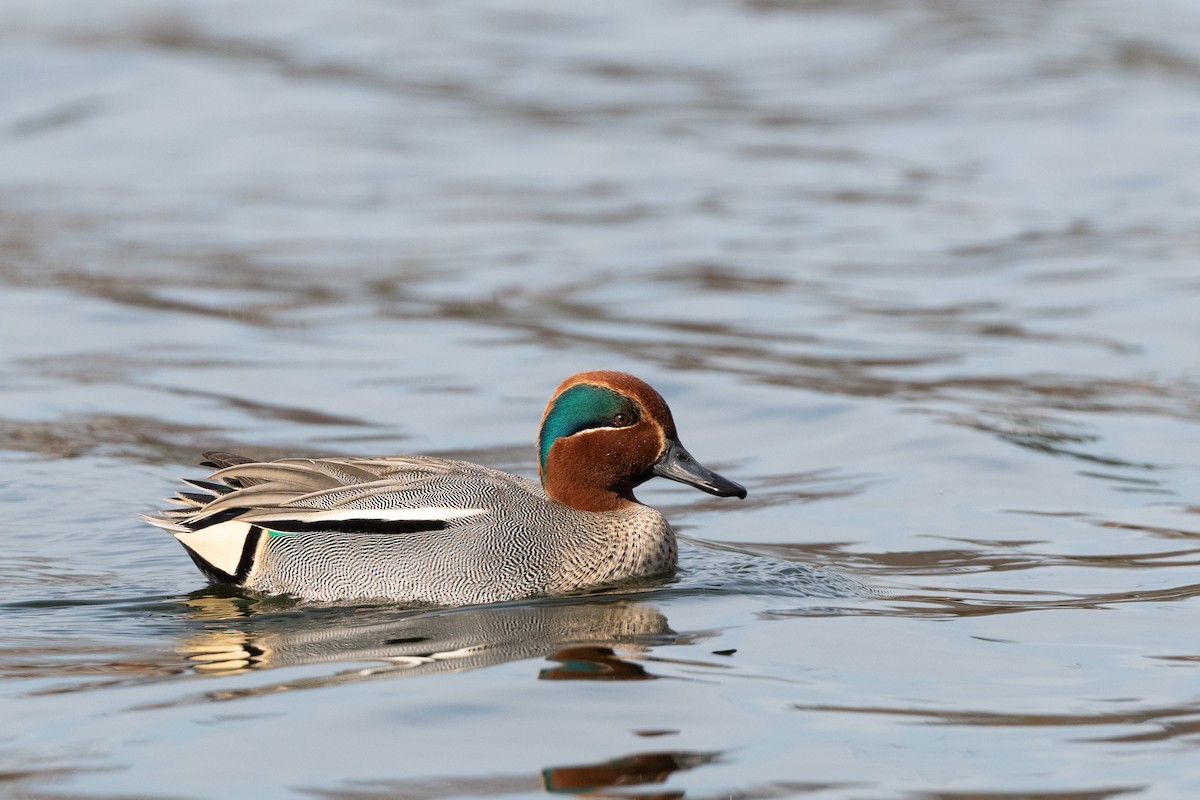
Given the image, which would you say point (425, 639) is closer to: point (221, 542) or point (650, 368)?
point (221, 542)

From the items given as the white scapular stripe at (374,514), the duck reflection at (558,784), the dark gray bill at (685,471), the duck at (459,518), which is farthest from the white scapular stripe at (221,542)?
the duck reflection at (558,784)

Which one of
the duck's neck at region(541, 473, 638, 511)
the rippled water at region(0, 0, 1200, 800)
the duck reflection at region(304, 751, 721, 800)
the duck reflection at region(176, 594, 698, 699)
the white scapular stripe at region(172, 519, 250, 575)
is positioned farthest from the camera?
the duck's neck at region(541, 473, 638, 511)

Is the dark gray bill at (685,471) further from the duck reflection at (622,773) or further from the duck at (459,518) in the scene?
the duck reflection at (622,773)

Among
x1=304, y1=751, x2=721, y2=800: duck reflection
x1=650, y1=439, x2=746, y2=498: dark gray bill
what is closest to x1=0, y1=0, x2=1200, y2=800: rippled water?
x1=304, y1=751, x2=721, y2=800: duck reflection

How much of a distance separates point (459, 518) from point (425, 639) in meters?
0.73

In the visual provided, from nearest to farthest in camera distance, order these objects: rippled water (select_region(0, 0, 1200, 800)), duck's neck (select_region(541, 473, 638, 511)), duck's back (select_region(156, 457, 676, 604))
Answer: rippled water (select_region(0, 0, 1200, 800)) → duck's back (select_region(156, 457, 676, 604)) → duck's neck (select_region(541, 473, 638, 511))

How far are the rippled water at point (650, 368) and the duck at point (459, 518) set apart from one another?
190 millimetres

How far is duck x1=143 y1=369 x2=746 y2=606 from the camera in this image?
288 inches

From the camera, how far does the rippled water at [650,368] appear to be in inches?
226

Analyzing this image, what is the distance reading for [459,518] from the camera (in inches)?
290

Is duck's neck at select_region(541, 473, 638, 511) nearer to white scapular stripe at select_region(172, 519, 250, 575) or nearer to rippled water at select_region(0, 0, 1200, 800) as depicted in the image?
rippled water at select_region(0, 0, 1200, 800)

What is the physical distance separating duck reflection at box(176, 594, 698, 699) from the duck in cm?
13

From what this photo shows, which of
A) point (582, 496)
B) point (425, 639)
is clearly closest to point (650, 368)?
point (582, 496)

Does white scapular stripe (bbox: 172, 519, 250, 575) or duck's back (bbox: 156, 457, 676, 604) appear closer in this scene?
duck's back (bbox: 156, 457, 676, 604)
